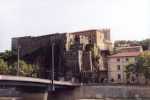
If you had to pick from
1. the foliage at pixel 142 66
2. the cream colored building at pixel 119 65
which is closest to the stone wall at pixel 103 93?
the foliage at pixel 142 66

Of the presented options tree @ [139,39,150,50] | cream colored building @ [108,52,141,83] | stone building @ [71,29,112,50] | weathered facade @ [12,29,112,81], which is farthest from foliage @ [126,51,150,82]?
tree @ [139,39,150,50]

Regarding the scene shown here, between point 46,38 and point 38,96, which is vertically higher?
point 46,38

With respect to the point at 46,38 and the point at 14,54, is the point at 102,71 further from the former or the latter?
the point at 14,54

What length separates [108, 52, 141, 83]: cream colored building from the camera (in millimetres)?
97562

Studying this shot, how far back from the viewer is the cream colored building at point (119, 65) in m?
97.6

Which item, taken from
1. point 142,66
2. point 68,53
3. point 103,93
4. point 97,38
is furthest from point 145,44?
point 103,93

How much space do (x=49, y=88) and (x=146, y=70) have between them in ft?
69.5

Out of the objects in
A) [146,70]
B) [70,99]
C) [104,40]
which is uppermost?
[104,40]

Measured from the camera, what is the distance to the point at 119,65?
99.1m

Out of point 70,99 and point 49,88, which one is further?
point 70,99

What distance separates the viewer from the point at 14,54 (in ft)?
381

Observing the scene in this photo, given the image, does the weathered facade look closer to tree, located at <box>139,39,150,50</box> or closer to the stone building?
the stone building

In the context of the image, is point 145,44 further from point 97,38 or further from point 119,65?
point 119,65

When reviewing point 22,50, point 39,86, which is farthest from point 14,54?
point 39,86
